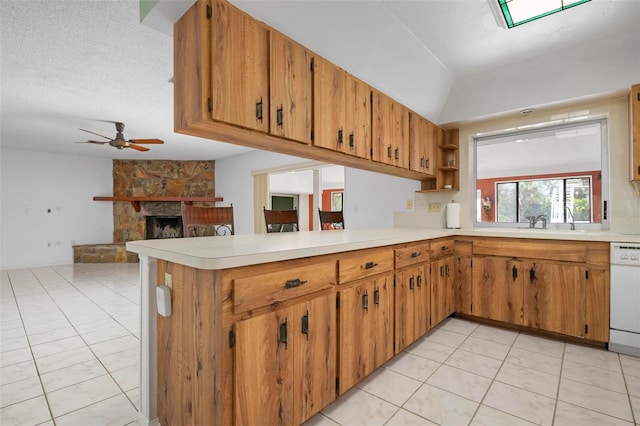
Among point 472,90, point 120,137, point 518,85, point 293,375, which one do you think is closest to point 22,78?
point 120,137

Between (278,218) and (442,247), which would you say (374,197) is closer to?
(442,247)

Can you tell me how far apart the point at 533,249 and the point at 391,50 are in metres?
2.05

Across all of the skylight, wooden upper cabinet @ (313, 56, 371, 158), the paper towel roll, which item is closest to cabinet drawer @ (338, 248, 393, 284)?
wooden upper cabinet @ (313, 56, 371, 158)

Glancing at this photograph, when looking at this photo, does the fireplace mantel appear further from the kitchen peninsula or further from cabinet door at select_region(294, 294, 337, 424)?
cabinet door at select_region(294, 294, 337, 424)

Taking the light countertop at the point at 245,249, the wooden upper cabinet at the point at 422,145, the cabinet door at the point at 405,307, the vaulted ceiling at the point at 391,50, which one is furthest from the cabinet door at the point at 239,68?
the wooden upper cabinet at the point at 422,145

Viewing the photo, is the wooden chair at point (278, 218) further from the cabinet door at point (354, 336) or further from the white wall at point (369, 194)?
the white wall at point (369, 194)

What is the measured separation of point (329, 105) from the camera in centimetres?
218

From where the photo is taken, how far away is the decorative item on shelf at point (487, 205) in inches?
141

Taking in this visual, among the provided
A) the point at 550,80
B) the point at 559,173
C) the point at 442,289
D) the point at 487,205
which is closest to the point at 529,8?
the point at 550,80

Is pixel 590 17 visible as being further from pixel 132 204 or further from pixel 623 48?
pixel 132 204

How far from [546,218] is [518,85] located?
1385 millimetres

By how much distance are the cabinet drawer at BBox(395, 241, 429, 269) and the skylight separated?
5.83ft

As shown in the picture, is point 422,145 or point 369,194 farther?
point 369,194

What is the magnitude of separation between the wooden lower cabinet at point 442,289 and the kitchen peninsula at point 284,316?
18 cm
